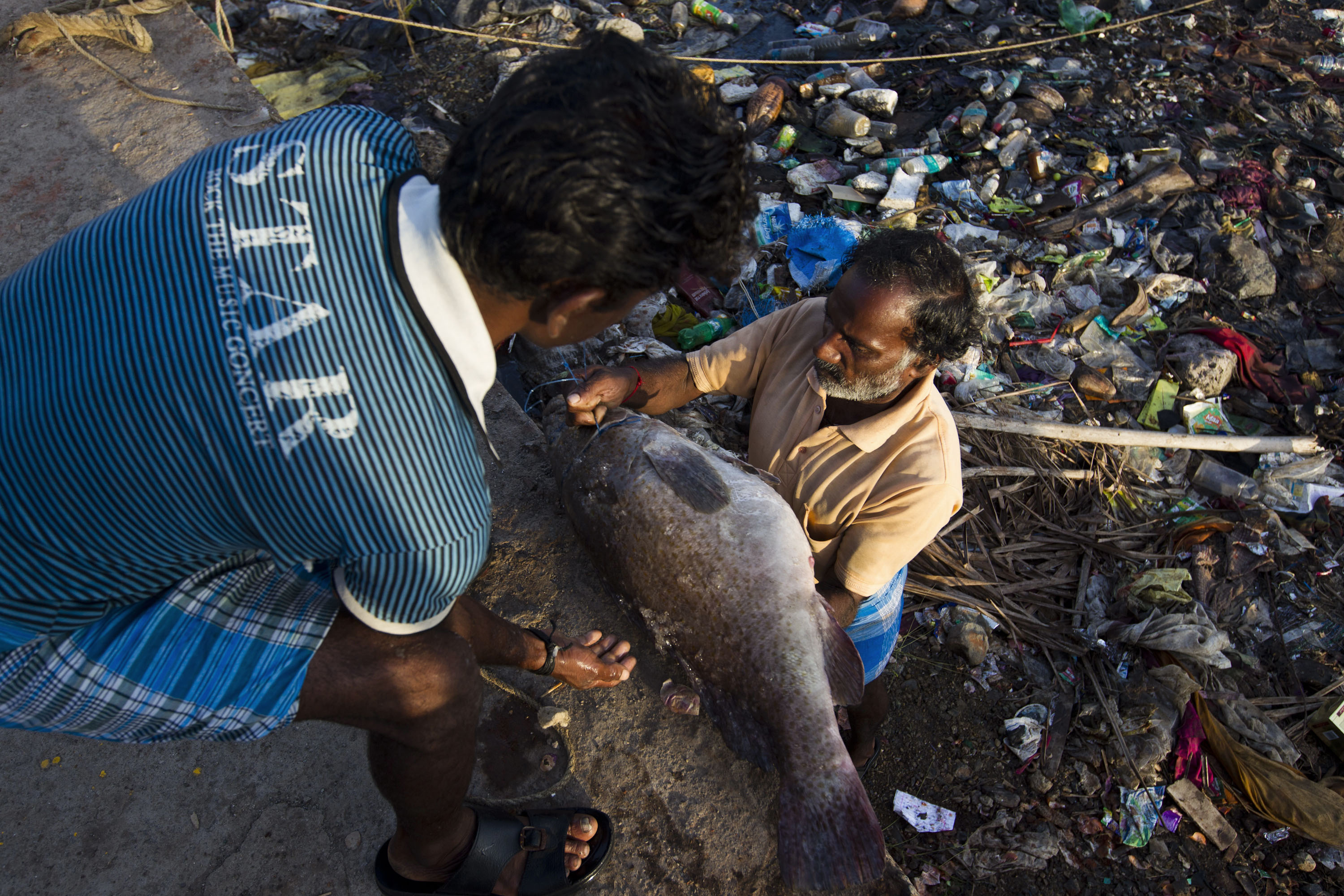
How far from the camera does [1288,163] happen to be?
19.9 feet

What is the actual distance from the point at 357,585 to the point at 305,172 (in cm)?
88

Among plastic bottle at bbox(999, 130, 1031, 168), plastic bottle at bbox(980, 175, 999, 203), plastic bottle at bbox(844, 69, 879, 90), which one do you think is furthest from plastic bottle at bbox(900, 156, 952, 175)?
plastic bottle at bbox(844, 69, 879, 90)

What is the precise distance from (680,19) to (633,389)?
5.29 m

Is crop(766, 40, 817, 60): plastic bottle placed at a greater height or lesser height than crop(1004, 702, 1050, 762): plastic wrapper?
greater

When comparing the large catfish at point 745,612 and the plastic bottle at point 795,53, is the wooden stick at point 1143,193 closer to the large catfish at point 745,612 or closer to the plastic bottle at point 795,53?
the plastic bottle at point 795,53

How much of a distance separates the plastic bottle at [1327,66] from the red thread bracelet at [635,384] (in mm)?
7779

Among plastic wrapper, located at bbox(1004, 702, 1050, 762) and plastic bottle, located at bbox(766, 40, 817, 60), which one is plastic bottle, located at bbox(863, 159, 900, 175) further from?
plastic wrapper, located at bbox(1004, 702, 1050, 762)

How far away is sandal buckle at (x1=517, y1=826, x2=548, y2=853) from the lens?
244 cm

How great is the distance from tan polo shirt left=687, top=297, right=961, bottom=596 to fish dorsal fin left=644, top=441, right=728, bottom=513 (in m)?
0.35

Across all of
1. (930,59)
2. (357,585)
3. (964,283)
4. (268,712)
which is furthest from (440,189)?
(930,59)

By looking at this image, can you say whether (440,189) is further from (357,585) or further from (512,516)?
(512,516)

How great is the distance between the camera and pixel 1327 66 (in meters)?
6.86

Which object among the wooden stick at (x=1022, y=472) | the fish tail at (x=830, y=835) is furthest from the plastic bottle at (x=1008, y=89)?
the fish tail at (x=830, y=835)

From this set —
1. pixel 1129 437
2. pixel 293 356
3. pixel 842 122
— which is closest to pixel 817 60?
pixel 842 122
